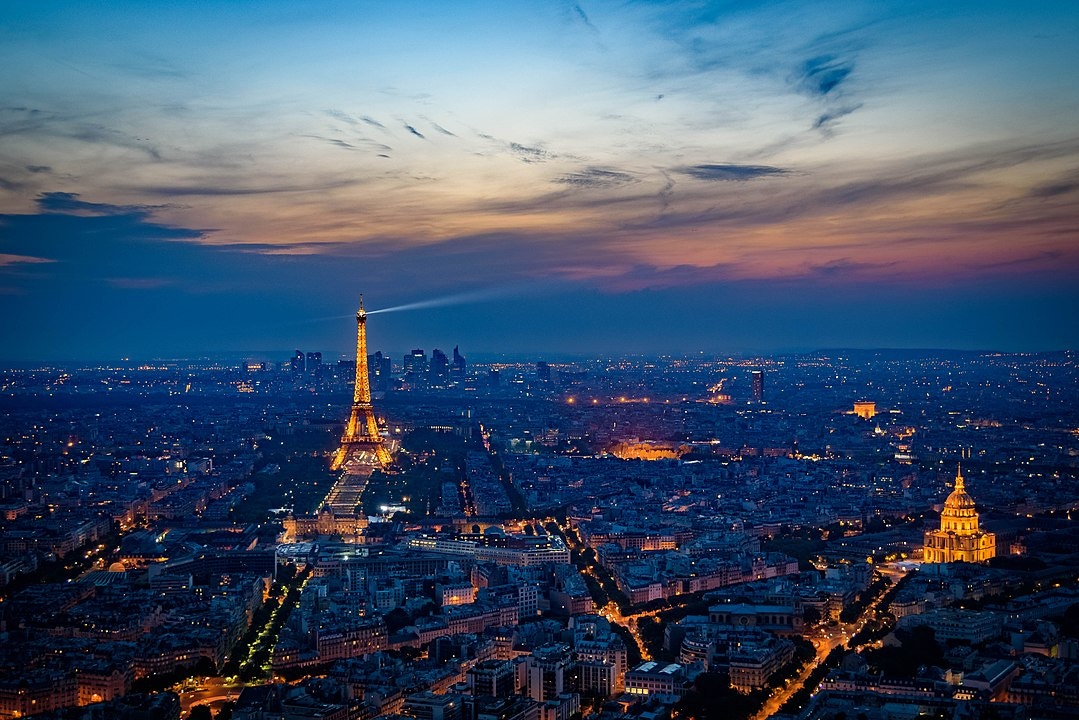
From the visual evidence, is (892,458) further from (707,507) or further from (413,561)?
(413,561)

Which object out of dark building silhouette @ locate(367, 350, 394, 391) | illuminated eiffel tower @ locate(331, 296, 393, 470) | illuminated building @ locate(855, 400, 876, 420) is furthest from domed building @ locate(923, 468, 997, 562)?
dark building silhouette @ locate(367, 350, 394, 391)

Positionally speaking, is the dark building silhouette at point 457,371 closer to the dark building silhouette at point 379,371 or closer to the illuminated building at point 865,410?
the dark building silhouette at point 379,371

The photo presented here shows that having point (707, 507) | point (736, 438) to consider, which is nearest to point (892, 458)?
point (736, 438)

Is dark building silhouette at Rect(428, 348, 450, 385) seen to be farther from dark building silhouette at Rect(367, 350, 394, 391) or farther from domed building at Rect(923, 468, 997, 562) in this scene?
domed building at Rect(923, 468, 997, 562)

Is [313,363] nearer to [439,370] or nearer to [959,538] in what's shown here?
[439,370]

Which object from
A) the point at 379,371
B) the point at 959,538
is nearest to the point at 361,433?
the point at 959,538
